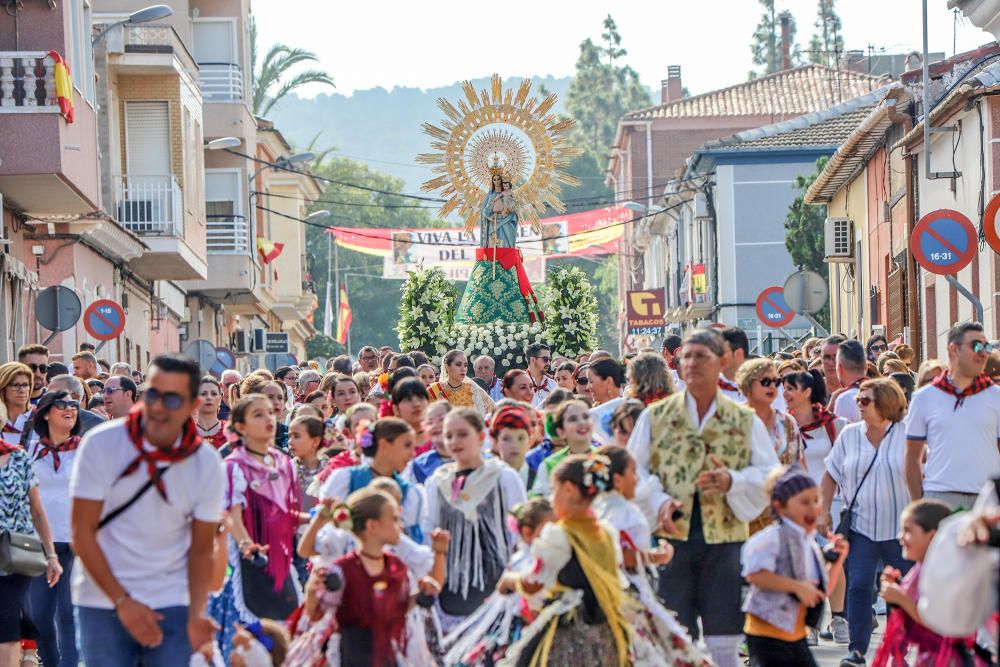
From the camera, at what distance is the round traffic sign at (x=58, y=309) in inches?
800

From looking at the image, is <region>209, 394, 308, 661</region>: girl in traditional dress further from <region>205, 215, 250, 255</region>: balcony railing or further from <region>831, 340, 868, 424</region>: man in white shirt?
<region>205, 215, 250, 255</region>: balcony railing

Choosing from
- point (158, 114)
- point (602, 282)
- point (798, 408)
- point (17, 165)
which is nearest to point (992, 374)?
point (798, 408)

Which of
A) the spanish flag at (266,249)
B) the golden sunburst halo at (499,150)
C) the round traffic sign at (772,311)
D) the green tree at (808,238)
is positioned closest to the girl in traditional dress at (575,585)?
the round traffic sign at (772,311)

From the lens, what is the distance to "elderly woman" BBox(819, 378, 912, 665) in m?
11.7

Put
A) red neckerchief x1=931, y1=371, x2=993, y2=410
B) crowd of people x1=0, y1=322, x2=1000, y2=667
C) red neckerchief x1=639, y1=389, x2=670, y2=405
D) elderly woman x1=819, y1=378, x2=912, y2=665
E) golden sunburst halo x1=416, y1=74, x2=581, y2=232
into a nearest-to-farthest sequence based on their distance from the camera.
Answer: crowd of people x1=0, y1=322, x2=1000, y2=667 < red neckerchief x1=639, y1=389, x2=670, y2=405 < red neckerchief x1=931, y1=371, x2=993, y2=410 < elderly woman x1=819, y1=378, x2=912, y2=665 < golden sunburst halo x1=416, y1=74, x2=581, y2=232

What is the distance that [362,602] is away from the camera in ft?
27.0

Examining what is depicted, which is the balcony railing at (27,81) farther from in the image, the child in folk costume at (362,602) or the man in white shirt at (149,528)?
the man in white shirt at (149,528)

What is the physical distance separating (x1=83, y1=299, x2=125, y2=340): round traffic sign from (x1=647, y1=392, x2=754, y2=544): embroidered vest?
1351 cm

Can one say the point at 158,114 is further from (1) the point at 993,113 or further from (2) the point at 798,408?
(2) the point at 798,408

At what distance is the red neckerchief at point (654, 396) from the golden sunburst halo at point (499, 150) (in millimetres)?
16004

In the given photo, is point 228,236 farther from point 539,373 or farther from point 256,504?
point 256,504

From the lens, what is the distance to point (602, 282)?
115062mm

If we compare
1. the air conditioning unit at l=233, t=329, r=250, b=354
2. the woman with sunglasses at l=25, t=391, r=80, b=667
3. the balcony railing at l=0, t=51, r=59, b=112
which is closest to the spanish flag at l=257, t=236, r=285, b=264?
the air conditioning unit at l=233, t=329, r=250, b=354

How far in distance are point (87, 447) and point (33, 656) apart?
6.29 metres
